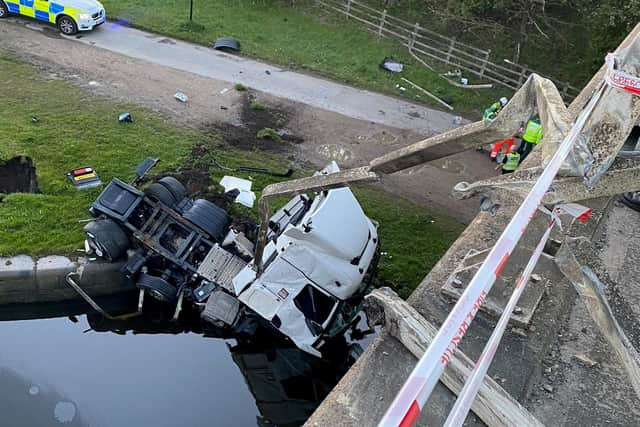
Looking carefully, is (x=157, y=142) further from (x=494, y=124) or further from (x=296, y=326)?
(x=494, y=124)

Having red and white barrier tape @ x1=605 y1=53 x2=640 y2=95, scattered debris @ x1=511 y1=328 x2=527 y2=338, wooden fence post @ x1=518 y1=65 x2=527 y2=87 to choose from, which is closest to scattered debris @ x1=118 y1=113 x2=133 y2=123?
scattered debris @ x1=511 y1=328 x2=527 y2=338

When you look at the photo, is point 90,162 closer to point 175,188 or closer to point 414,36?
point 175,188

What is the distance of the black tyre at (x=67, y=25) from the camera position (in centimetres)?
1664

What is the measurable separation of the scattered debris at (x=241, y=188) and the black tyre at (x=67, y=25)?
27.3 feet

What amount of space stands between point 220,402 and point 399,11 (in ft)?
53.3

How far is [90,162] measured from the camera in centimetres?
1161

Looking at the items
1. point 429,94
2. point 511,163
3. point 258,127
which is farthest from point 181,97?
point 511,163

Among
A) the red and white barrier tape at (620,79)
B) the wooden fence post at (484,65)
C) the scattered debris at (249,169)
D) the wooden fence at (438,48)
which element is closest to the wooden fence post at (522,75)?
the wooden fence at (438,48)

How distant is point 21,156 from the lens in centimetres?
1142

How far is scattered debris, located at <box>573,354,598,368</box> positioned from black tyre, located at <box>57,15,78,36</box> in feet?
50.5

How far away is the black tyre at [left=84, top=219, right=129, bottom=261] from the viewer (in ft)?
30.1

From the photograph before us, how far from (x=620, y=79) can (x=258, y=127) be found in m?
10.5

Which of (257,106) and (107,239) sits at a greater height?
(257,106)

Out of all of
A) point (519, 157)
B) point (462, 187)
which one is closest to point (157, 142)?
point (519, 157)
